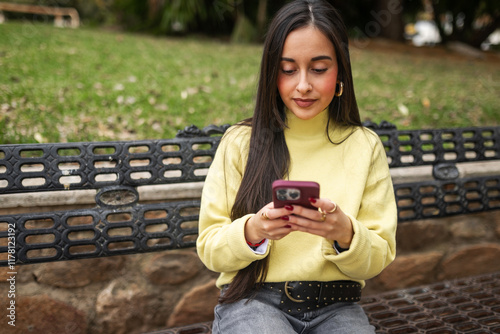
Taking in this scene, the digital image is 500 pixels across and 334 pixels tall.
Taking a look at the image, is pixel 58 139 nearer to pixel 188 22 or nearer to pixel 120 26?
pixel 188 22

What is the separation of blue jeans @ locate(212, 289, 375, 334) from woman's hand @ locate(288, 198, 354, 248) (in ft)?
1.16

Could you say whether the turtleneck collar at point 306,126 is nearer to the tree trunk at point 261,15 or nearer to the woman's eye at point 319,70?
the woman's eye at point 319,70

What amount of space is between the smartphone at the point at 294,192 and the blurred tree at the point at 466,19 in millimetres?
8993

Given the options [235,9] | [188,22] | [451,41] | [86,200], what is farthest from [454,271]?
[451,41]

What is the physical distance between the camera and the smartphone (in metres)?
1.27

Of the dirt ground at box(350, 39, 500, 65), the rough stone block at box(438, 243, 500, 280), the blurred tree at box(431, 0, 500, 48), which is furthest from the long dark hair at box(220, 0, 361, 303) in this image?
the blurred tree at box(431, 0, 500, 48)

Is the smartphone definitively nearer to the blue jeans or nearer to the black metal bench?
the blue jeans

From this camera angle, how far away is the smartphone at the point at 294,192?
127 centimetres

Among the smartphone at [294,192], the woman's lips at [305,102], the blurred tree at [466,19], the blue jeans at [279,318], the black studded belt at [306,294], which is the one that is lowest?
the blue jeans at [279,318]

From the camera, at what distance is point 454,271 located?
105 inches

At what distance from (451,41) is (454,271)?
330 inches

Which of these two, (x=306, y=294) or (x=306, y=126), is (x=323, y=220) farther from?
(x=306, y=126)

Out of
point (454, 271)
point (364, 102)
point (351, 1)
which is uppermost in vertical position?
point (351, 1)

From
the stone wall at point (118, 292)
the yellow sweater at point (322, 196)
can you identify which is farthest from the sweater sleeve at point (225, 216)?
the stone wall at point (118, 292)
